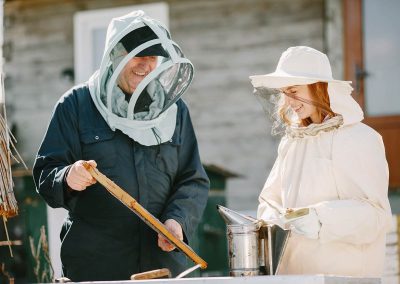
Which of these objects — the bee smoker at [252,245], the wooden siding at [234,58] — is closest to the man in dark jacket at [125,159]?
the bee smoker at [252,245]

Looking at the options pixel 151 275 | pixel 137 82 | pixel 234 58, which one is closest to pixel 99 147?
pixel 137 82

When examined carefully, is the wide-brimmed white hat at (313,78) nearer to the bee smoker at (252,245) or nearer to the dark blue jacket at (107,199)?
the bee smoker at (252,245)

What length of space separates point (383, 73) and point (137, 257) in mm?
6049

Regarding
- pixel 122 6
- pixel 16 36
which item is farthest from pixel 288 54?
pixel 16 36

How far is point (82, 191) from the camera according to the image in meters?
4.57

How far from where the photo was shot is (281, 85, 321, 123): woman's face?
167 inches

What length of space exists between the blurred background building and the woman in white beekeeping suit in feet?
14.8

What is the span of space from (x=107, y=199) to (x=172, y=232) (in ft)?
1.44

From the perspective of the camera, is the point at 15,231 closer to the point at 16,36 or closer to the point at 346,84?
the point at 16,36

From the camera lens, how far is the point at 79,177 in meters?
4.12

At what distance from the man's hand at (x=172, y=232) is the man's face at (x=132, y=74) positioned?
2.35ft

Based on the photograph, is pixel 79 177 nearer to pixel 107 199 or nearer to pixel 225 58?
pixel 107 199

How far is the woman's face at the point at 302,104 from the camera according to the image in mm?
4242

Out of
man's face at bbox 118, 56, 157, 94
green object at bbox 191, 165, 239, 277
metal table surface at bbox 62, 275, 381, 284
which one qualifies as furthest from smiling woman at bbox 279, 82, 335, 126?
green object at bbox 191, 165, 239, 277
